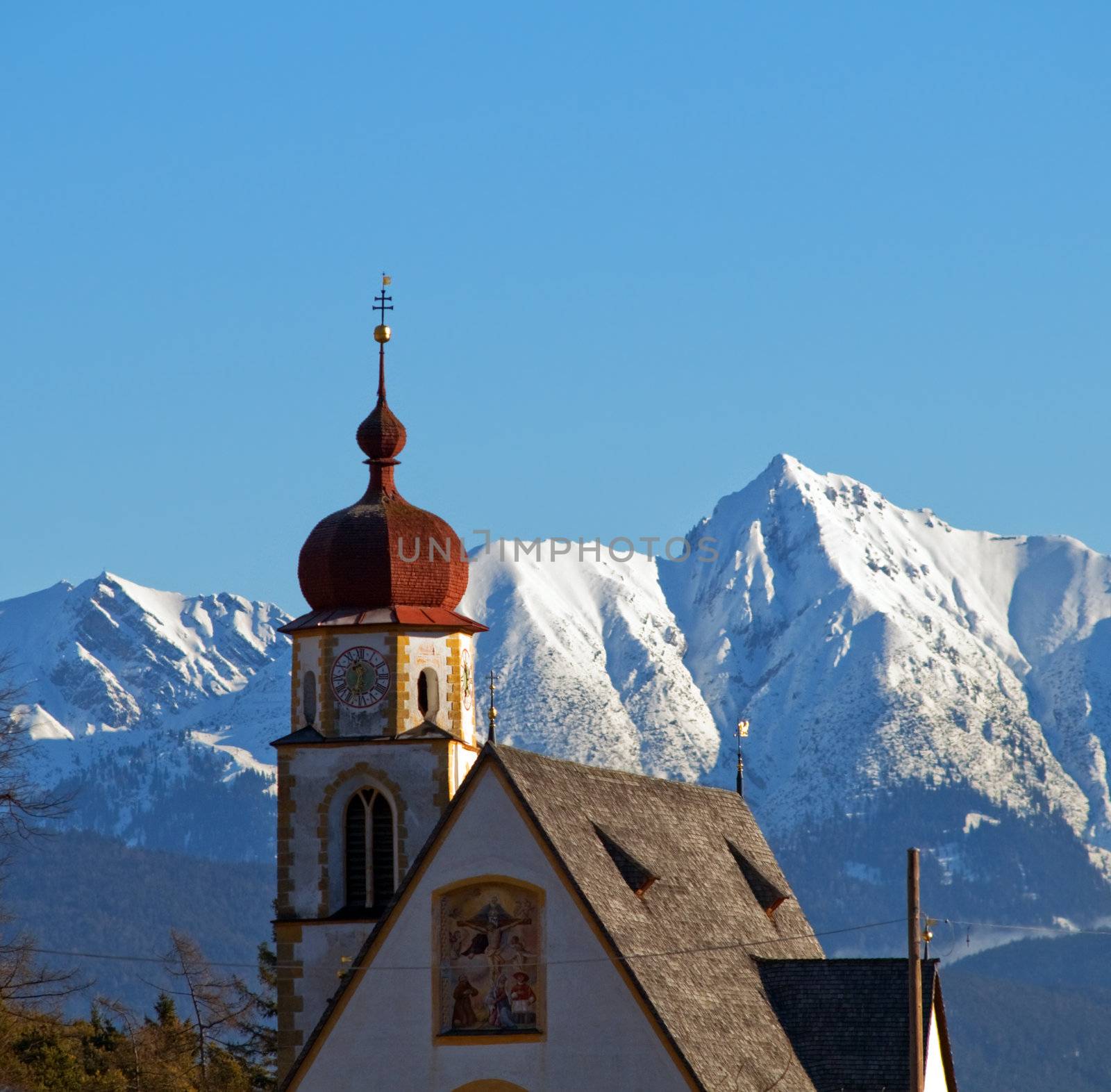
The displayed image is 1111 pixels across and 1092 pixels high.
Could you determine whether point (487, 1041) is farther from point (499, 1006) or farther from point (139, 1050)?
point (139, 1050)

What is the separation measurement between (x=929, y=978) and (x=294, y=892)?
62.4 ft

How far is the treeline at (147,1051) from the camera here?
274 ft

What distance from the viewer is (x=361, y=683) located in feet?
223

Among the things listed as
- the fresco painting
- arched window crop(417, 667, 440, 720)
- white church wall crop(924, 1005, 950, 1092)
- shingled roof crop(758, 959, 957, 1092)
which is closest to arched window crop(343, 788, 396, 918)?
arched window crop(417, 667, 440, 720)

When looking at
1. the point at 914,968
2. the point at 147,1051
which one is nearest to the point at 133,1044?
the point at 147,1051

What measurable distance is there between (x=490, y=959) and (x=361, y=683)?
17065 mm

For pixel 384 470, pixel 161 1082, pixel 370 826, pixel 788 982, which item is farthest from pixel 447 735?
pixel 161 1082

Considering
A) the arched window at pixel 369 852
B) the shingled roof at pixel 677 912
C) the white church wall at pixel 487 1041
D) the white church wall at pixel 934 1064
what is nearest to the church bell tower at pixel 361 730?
the arched window at pixel 369 852

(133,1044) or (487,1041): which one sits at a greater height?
(133,1044)

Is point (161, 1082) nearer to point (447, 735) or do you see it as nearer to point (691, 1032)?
point (447, 735)

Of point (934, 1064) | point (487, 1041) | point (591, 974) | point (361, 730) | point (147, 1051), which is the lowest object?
point (487, 1041)

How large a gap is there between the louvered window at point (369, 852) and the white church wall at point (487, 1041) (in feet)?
46.5

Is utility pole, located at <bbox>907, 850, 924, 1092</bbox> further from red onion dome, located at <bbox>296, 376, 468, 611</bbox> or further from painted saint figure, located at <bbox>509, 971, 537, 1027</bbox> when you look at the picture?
red onion dome, located at <bbox>296, 376, 468, 611</bbox>

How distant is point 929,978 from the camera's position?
2106 inches
